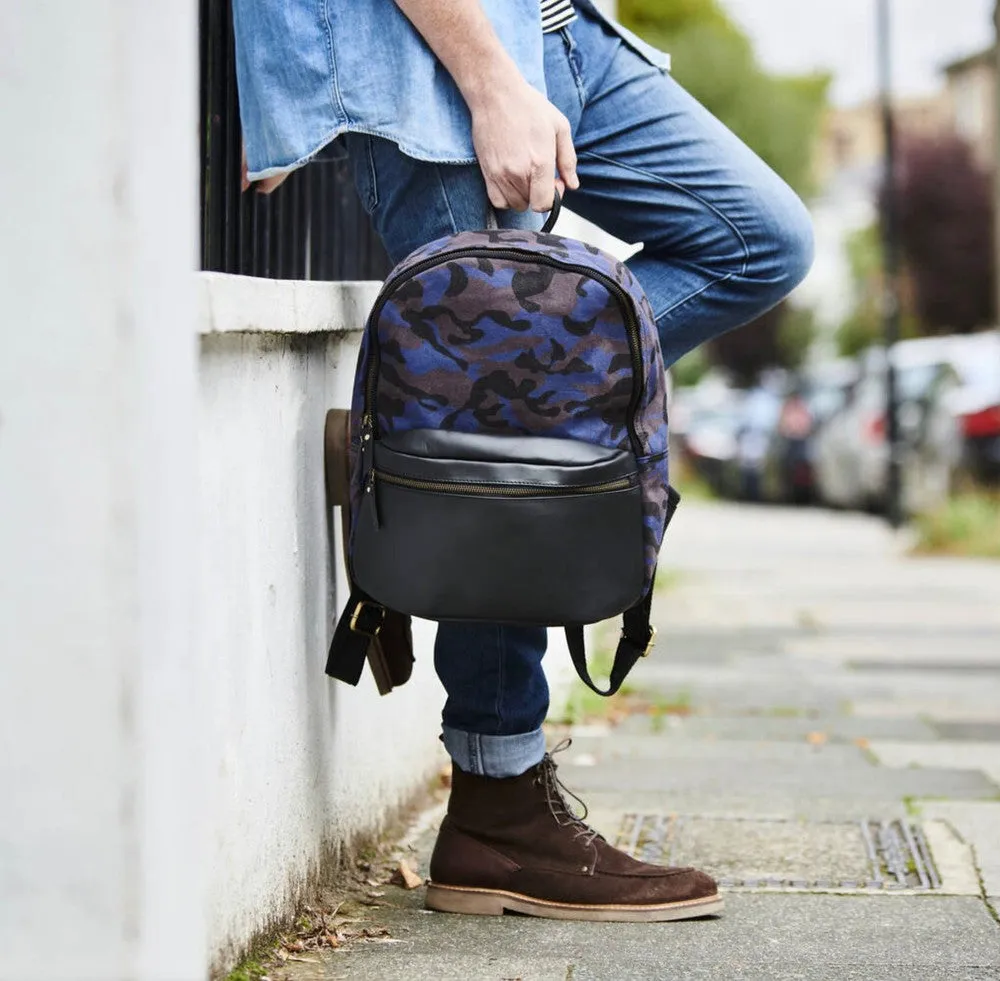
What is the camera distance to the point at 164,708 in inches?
62.8

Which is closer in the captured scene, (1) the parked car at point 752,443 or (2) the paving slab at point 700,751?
(2) the paving slab at point 700,751

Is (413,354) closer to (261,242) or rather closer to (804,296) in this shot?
(261,242)

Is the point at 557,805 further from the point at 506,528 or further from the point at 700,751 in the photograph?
the point at 700,751

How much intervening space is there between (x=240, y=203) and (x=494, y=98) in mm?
839

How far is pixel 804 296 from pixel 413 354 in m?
59.9

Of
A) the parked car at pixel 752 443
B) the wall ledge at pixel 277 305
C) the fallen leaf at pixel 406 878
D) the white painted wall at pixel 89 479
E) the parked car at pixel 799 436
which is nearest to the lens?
the white painted wall at pixel 89 479

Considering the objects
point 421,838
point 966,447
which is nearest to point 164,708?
point 421,838

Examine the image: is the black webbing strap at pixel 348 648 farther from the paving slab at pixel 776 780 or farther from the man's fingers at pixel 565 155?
the paving slab at pixel 776 780

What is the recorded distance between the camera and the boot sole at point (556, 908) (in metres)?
2.71

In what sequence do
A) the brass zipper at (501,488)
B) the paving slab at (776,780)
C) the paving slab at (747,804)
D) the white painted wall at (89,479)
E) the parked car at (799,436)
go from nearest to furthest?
the white painted wall at (89,479), the brass zipper at (501,488), the paving slab at (747,804), the paving slab at (776,780), the parked car at (799,436)

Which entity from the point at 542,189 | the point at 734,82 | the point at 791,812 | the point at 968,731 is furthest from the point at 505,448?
the point at 734,82

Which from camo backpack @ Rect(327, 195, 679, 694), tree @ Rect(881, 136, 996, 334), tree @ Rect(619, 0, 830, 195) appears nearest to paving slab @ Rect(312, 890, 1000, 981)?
camo backpack @ Rect(327, 195, 679, 694)

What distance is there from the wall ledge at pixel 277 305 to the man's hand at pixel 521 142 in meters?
0.36

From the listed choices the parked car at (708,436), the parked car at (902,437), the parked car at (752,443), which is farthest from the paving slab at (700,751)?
the parked car at (708,436)
